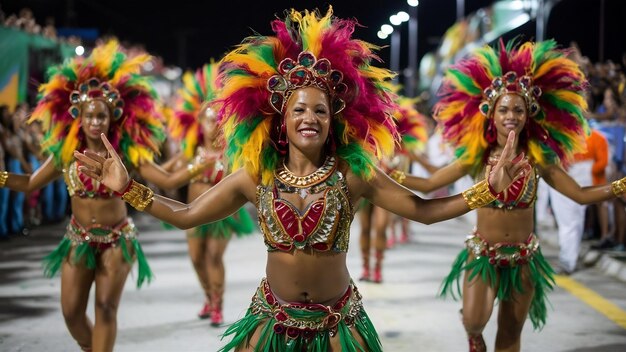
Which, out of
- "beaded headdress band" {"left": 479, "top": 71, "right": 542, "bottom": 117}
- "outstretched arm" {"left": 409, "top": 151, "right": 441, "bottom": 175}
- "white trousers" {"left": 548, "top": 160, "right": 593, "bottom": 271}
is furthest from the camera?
Answer: "white trousers" {"left": 548, "top": 160, "right": 593, "bottom": 271}

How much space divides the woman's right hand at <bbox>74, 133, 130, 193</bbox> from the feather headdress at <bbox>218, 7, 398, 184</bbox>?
1.85ft

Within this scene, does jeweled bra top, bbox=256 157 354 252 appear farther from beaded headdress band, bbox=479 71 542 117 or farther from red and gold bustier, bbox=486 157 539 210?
beaded headdress band, bbox=479 71 542 117

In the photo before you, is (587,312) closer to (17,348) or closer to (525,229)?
(525,229)

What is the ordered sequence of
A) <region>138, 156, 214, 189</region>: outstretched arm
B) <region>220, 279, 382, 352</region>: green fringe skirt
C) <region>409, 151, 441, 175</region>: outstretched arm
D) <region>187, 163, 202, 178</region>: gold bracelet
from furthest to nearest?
<region>409, 151, 441, 175</region>: outstretched arm → <region>187, 163, 202, 178</region>: gold bracelet → <region>138, 156, 214, 189</region>: outstretched arm → <region>220, 279, 382, 352</region>: green fringe skirt

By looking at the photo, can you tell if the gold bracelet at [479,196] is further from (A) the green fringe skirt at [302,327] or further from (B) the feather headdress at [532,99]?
(B) the feather headdress at [532,99]

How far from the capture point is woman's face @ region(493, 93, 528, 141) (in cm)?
570

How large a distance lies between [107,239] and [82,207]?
287 mm

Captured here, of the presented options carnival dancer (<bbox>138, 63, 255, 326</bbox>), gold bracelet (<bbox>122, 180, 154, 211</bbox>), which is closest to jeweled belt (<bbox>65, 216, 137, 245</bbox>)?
carnival dancer (<bbox>138, 63, 255, 326</bbox>)

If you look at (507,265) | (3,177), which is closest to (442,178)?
(507,265)

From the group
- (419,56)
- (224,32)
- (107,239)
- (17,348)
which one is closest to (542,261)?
(107,239)

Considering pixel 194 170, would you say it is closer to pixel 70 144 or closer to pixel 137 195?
pixel 70 144

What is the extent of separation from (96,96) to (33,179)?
741mm

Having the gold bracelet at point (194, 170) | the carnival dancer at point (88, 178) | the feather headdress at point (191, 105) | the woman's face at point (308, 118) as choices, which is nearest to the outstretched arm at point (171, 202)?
the woman's face at point (308, 118)

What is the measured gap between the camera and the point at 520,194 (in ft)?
18.3
